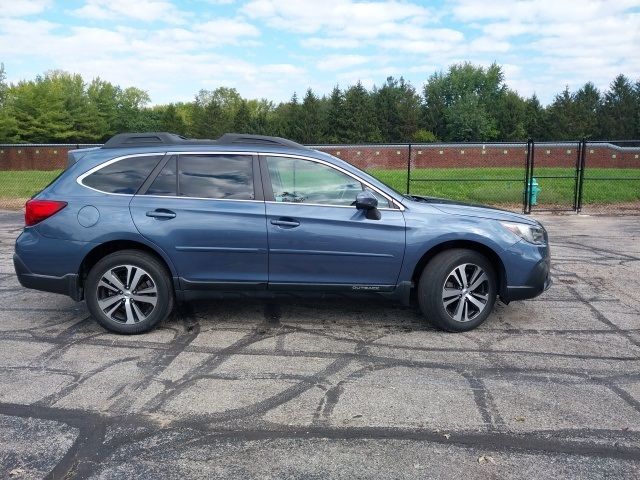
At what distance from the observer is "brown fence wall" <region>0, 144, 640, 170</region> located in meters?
31.6

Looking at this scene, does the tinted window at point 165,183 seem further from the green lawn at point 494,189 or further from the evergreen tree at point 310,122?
the evergreen tree at point 310,122

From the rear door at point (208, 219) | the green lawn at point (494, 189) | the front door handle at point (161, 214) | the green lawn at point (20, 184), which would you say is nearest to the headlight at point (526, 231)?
the rear door at point (208, 219)

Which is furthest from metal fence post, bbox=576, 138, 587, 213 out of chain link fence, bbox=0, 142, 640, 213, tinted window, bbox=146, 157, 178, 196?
tinted window, bbox=146, 157, 178, 196

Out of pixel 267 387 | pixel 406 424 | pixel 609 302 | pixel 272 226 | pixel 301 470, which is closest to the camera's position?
pixel 301 470

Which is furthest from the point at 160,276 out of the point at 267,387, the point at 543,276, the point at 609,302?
the point at 609,302

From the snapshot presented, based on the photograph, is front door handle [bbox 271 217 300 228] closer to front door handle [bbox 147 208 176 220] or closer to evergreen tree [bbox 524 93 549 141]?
front door handle [bbox 147 208 176 220]

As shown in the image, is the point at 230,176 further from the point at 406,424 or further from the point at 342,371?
the point at 406,424

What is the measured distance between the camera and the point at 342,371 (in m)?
4.50

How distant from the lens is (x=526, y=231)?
5.51 metres

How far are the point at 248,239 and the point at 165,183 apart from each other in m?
0.92

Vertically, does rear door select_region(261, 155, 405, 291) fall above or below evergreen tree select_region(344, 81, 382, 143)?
below

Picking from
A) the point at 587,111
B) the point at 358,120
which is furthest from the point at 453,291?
the point at 587,111

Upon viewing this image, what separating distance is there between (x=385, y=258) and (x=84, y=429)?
2.77m

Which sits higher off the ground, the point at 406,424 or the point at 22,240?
the point at 22,240
